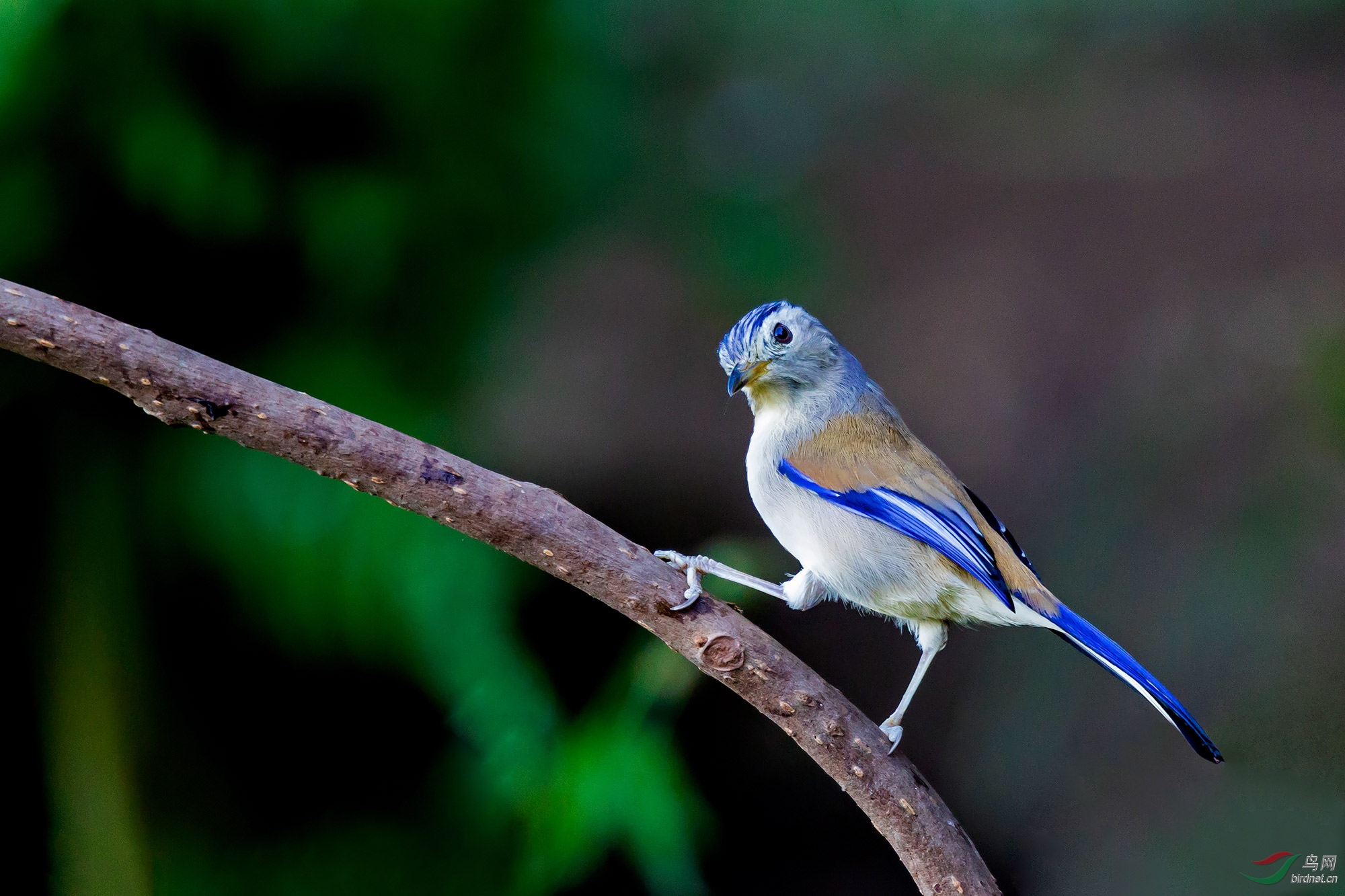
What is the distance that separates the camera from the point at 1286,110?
93.7 inches

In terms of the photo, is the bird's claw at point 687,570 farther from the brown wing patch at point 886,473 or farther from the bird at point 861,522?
the brown wing patch at point 886,473

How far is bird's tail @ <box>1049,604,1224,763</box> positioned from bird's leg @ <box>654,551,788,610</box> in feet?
1.20

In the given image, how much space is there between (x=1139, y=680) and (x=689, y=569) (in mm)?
511

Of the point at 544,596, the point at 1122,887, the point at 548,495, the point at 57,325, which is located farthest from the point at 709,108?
the point at 1122,887

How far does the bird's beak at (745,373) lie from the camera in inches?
46.1

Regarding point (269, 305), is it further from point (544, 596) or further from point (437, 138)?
point (544, 596)

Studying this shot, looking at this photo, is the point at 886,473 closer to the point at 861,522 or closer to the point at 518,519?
the point at 861,522

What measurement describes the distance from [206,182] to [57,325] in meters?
0.74

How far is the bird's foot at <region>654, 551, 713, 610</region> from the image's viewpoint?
1060 mm

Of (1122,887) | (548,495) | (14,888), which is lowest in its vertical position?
(14,888)

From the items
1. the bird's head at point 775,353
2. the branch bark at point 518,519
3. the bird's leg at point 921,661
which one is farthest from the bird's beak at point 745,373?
the bird's leg at point 921,661

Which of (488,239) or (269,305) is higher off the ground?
(488,239)

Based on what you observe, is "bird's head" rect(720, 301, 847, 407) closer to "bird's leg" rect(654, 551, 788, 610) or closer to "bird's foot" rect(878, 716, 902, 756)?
"bird's leg" rect(654, 551, 788, 610)

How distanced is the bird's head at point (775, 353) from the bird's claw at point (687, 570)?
0.21 m
